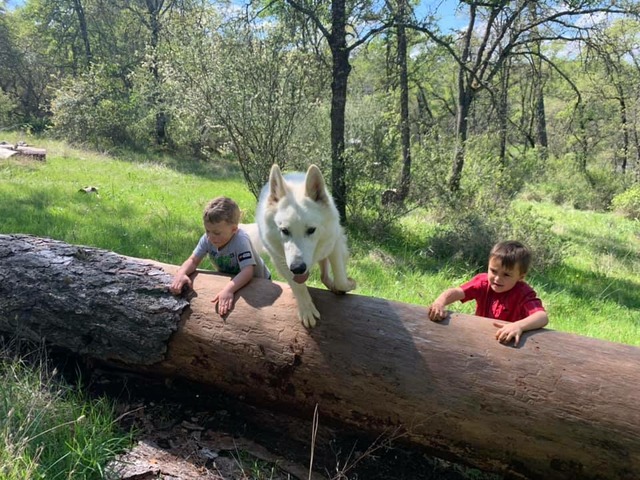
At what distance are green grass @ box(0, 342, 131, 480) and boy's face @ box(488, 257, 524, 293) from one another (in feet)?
8.86

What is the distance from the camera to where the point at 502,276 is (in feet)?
9.98

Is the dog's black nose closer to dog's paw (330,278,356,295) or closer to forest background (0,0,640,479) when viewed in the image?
dog's paw (330,278,356,295)

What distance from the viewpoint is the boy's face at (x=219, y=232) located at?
350cm

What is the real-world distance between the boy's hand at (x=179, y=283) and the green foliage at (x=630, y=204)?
17.7 meters

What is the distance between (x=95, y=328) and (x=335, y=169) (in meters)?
6.25

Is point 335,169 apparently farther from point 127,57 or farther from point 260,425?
point 127,57

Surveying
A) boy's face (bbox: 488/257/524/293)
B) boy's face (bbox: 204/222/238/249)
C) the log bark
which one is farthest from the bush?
the log bark

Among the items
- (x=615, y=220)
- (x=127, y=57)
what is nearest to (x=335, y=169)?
(x=615, y=220)

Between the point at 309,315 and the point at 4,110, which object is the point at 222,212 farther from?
the point at 4,110

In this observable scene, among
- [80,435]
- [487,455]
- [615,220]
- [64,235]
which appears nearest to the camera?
[487,455]

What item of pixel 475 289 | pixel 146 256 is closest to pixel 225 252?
pixel 475 289

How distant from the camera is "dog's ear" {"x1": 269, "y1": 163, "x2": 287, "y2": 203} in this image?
301cm

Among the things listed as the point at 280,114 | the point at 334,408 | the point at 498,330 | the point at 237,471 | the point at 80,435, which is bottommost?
the point at 237,471

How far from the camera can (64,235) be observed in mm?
6684
